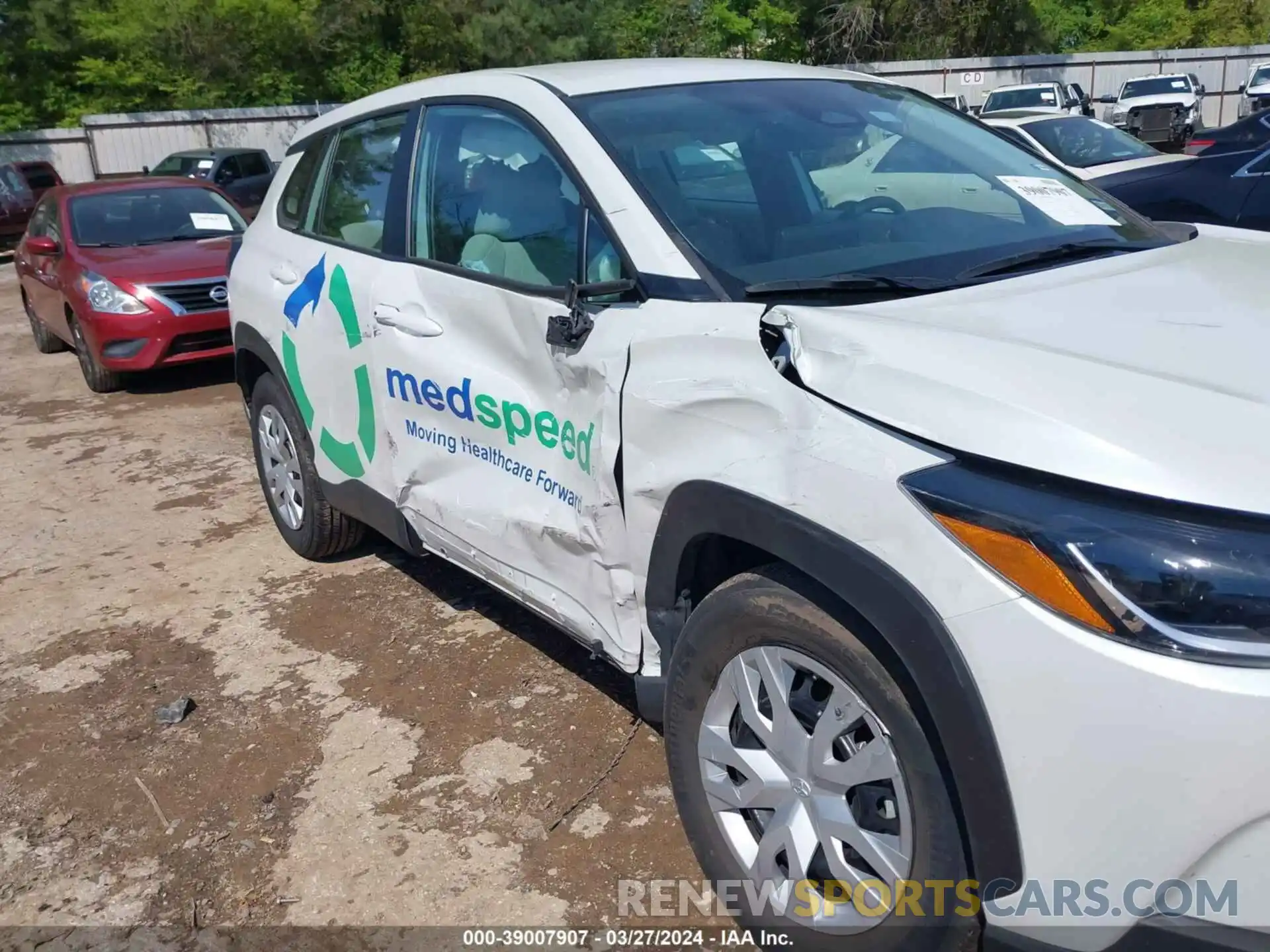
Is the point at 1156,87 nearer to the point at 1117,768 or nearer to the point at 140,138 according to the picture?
the point at 140,138

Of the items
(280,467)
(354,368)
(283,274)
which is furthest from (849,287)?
(280,467)

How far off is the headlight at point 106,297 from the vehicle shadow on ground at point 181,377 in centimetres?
48

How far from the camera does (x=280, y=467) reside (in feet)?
15.6

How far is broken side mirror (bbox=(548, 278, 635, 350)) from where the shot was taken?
8.61 feet

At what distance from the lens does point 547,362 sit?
9.39 feet

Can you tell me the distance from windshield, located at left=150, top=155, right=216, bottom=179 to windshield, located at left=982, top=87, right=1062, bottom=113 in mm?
15109

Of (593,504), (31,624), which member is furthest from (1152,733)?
(31,624)

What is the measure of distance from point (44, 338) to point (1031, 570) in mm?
10702

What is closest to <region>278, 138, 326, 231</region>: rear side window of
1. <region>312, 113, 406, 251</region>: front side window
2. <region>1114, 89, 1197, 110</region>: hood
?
<region>312, 113, 406, 251</region>: front side window

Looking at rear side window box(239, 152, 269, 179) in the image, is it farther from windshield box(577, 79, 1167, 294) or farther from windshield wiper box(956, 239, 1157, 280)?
windshield wiper box(956, 239, 1157, 280)

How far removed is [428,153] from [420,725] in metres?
1.77

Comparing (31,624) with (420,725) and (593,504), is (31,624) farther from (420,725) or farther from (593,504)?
(593,504)

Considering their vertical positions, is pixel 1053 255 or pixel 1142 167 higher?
pixel 1053 255

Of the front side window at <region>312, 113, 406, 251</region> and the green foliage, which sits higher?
the green foliage
